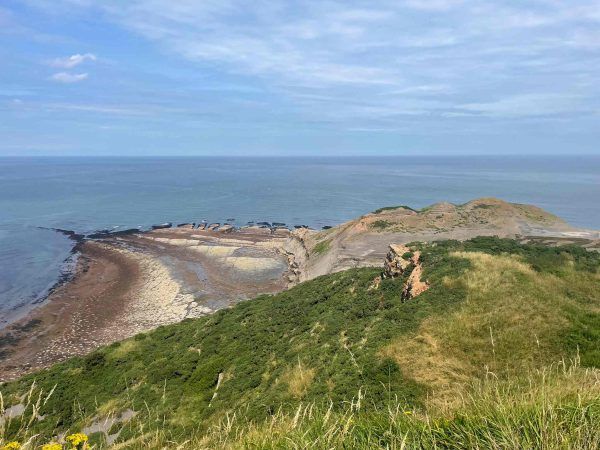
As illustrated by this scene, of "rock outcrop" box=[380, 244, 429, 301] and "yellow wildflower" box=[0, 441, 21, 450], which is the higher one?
"yellow wildflower" box=[0, 441, 21, 450]

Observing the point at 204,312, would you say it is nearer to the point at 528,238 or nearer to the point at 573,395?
the point at 528,238

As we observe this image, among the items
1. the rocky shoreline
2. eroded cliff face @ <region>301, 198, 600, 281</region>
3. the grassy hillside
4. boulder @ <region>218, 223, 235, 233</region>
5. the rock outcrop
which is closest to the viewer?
the grassy hillside

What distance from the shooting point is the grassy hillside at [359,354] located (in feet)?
49.8

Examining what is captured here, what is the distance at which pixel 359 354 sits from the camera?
1925 centimetres

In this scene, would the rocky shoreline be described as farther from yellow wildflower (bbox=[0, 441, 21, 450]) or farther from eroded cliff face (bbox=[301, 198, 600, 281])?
yellow wildflower (bbox=[0, 441, 21, 450])

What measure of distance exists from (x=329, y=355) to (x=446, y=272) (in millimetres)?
8646

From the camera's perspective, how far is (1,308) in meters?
51.3

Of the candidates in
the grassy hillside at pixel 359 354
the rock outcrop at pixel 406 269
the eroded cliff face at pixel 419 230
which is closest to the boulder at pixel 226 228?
the eroded cliff face at pixel 419 230

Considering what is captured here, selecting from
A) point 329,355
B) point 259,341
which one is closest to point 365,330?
point 329,355

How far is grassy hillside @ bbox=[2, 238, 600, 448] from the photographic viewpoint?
15.2 meters

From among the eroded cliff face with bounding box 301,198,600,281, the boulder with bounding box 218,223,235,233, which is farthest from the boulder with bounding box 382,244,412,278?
the boulder with bounding box 218,223,235,233

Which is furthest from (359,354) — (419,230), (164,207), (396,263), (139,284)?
(164,207)

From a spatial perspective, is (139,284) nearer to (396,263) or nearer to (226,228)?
(226,228)

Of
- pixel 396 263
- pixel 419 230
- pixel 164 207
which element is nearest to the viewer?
pixel 396 263
